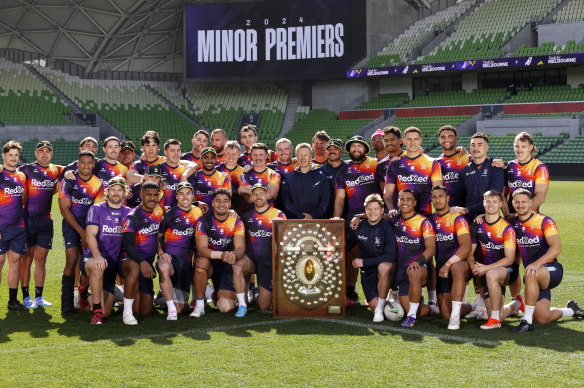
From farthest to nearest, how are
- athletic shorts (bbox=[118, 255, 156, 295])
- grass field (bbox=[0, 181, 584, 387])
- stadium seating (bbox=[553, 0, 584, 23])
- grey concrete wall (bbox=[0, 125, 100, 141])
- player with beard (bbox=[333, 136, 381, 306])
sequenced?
stadium seating (bbox=[553, 0, 584, 23]), grey concrete wall (bbox=[0, 125, 100, 141]), player with beard (bbox=[333, 136, 381, 306]), athletic shorts (bbox=[118, 255, 156, 295]), grass field (bbox=[0, 181, 584, 387])

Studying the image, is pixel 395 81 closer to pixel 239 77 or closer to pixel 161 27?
pixel 239 77

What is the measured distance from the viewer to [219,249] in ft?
28.2

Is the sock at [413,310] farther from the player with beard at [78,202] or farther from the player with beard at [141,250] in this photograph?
the player with beard at [78,202]

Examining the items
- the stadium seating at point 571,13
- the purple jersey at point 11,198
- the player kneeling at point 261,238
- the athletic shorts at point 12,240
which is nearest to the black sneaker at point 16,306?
the athletic shorts at point 12,240

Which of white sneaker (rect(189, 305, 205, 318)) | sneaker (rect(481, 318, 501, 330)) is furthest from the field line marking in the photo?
white sneaker (rect(189, 305, 205, 318))

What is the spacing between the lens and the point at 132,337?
7.23 meters

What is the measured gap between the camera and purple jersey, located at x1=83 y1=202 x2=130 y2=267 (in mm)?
8212

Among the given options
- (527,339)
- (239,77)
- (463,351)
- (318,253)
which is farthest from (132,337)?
(239,77)

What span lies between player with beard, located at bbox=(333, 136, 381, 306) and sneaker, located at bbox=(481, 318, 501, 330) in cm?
203

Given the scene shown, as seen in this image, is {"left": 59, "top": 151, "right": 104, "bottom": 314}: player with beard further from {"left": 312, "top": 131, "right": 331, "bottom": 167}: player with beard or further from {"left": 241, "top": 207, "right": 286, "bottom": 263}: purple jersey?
{"left": 312, "top": 131, "right": 331, "bottom": 167}: player with beard

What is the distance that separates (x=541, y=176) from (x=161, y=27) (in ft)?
135

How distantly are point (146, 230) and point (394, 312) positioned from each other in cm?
A: 303

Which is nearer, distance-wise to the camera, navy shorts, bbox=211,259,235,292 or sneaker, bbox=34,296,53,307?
navy shorts, bbox=211,259,235,292

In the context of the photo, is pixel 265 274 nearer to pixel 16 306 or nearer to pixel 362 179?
pixel 362 179
